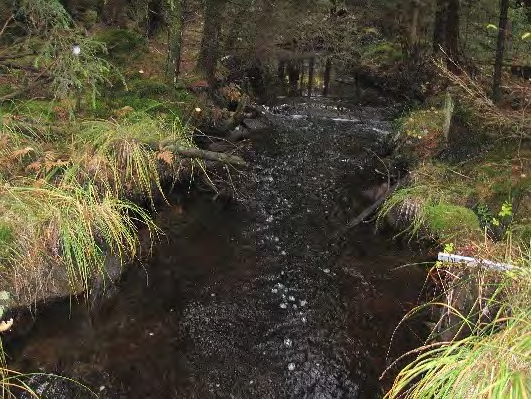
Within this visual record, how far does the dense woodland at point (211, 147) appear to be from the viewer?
3.71 meters

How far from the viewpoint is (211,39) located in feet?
36.0

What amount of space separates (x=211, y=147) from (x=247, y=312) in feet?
14.7

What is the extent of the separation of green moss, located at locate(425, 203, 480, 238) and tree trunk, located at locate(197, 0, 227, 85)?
6.55 m

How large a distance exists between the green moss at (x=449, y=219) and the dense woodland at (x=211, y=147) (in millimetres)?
22

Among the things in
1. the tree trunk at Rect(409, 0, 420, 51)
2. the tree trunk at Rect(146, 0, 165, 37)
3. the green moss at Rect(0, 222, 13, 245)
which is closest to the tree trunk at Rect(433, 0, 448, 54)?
the tree trunk at Rect(409, 0, 420, 51)

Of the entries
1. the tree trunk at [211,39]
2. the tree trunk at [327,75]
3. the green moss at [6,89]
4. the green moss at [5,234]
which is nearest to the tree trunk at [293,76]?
the tree trunk at [327,75]

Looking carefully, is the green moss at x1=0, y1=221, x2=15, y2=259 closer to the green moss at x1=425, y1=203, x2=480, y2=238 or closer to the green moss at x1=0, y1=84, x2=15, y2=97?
the green moss at x1=0, y1=84, x2=15, y2=97

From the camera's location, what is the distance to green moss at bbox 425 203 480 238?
6.42 m

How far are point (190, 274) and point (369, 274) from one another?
2434 millimetres

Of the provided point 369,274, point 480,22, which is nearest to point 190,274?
point 369,274

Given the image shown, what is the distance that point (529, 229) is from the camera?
18.8 ft

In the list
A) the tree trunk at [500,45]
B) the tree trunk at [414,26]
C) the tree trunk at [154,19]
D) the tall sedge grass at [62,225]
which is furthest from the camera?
the tree trunk at [414,26]

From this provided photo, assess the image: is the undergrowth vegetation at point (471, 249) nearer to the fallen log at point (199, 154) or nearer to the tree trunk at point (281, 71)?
the fallen log at point (199, 154)

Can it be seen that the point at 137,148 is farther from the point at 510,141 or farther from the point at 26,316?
the point at 510,141
